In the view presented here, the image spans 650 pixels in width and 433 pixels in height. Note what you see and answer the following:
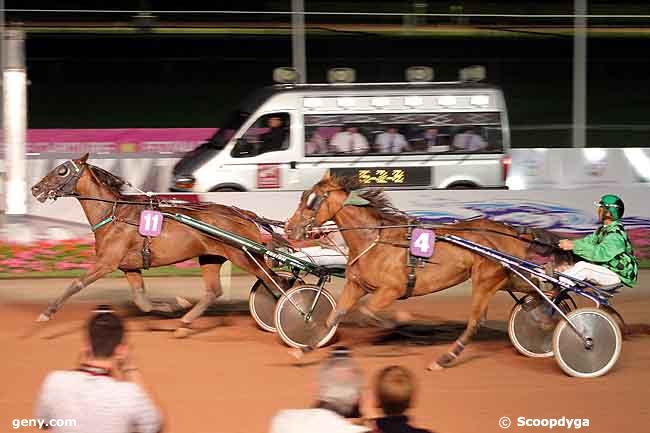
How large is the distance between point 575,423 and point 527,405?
483 mm

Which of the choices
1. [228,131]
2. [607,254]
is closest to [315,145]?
[228,131]

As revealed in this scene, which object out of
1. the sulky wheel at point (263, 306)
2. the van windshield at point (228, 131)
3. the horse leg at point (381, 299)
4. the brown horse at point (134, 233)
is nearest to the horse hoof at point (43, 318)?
the brown horse at point (134, 233)

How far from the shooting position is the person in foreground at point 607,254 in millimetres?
8891

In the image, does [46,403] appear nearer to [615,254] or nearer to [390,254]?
[390,254]

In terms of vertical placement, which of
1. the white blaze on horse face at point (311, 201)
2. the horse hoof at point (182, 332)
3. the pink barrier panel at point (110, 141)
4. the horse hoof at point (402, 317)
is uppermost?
the pink barrier panel at point (110, 141)

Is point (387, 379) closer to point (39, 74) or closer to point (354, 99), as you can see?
point (354, 99)

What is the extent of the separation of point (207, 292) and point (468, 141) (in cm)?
744

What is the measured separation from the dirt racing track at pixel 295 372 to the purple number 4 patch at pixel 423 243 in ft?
3.08

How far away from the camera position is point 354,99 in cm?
1705

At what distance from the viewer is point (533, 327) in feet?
31.5

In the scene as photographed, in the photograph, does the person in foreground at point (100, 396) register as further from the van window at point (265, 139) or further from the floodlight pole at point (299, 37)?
the floodlight pole at point (299, 37)

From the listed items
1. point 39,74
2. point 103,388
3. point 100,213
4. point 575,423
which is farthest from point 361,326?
point 39,74

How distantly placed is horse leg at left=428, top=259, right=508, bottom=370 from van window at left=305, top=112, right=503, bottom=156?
7717mm

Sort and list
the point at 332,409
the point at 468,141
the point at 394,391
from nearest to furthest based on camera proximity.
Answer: the point at 394,391 → the point at 332,409 → the point at 468,141
